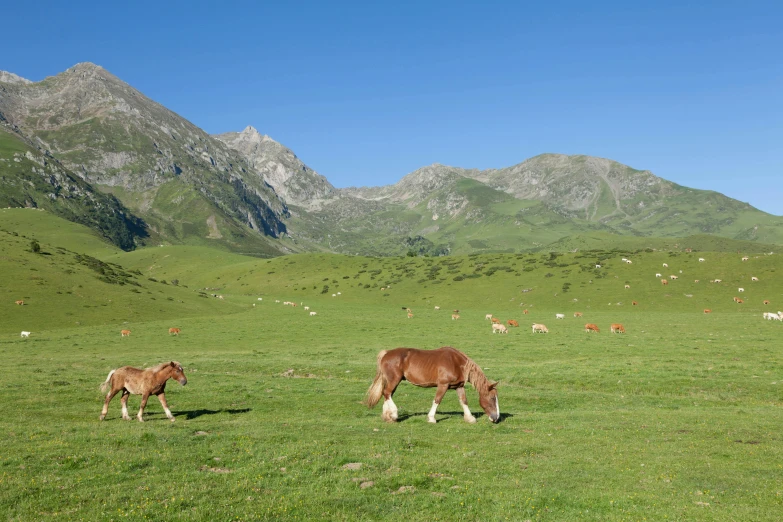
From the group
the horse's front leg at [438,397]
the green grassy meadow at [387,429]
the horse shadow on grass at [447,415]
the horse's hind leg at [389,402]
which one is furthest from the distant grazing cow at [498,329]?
the horse's hind leg at [389,402]

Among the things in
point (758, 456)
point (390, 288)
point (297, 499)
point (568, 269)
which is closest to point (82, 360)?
point (297, 499)

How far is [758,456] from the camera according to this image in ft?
50.6

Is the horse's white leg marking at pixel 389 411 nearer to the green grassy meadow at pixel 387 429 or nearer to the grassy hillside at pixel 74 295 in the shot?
the green grassy meadow at pixel 387 429

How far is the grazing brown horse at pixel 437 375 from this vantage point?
19547mm

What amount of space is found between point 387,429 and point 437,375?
121 inches

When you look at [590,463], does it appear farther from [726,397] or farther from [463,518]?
[726,397]

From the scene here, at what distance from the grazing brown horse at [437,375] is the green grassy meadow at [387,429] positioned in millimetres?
947

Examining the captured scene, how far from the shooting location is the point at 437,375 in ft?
64.3

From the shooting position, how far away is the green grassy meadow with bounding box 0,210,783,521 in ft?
37.4

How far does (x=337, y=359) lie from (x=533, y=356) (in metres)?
18.6

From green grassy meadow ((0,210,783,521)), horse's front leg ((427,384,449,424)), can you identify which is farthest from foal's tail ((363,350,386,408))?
horse's front leg ((427,384,449,424))

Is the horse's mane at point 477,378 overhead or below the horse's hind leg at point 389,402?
overhead

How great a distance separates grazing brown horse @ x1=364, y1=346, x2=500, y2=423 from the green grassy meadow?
947mm

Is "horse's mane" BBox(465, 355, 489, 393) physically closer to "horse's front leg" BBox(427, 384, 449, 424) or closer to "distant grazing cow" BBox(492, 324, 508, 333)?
"horse's front leg" BBox(427, 384, 449, 424)
